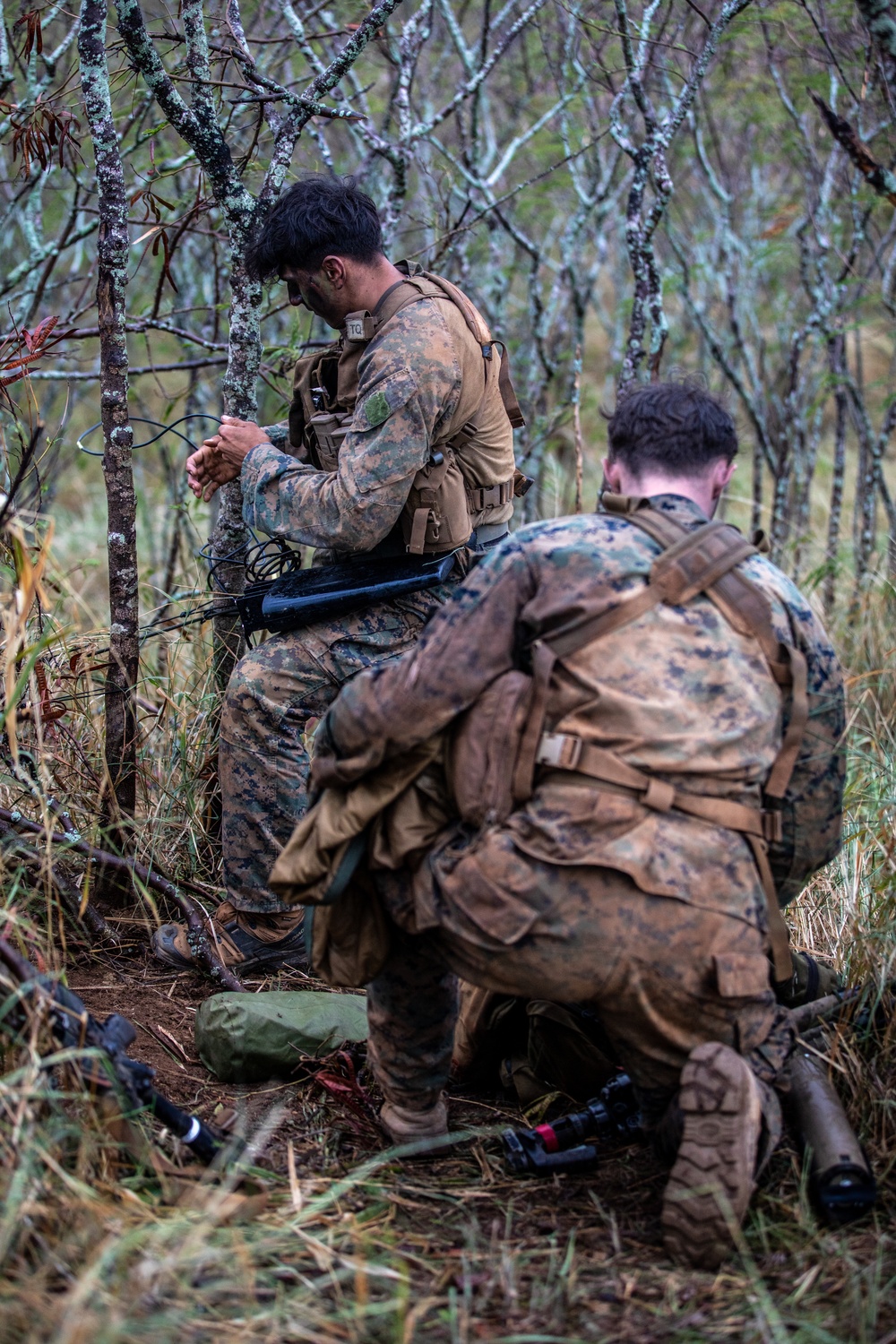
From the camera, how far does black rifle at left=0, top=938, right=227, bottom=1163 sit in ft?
7.27

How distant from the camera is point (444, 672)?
2.24m

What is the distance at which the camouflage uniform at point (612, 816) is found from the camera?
2.16 m

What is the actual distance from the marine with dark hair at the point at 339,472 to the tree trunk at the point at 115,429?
11.1 inches

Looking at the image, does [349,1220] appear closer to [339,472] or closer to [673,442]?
[673,442]

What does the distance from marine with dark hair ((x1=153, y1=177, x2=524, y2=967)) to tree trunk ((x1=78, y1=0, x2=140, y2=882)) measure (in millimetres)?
282

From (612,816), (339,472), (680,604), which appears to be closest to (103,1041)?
(612,816)

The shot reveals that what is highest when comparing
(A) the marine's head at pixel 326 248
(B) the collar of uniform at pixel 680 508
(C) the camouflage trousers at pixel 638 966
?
(A) the marine's head at pixel 326 248

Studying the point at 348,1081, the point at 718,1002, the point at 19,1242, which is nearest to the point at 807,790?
the point at 718,1002

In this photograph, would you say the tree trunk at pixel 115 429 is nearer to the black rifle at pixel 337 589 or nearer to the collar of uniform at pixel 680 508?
the black rifle at pixel 337 589

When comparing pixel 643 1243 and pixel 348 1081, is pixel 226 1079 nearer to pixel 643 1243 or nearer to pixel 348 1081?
pixel 348 1081

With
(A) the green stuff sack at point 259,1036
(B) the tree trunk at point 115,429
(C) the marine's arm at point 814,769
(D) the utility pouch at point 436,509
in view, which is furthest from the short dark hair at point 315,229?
(A) the green stuff sack at point 259,1036

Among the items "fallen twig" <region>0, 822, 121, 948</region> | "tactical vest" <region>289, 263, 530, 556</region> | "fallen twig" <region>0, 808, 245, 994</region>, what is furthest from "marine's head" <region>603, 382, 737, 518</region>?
"fallen twig" <region>0, 822, 121, 948</region>

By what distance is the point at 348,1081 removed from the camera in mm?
2879

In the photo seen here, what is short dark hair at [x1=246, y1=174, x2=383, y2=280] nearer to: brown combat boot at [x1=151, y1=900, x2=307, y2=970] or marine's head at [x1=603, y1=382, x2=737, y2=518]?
marine's head at [x1=603, y1=382, x2=737, y2=518]
